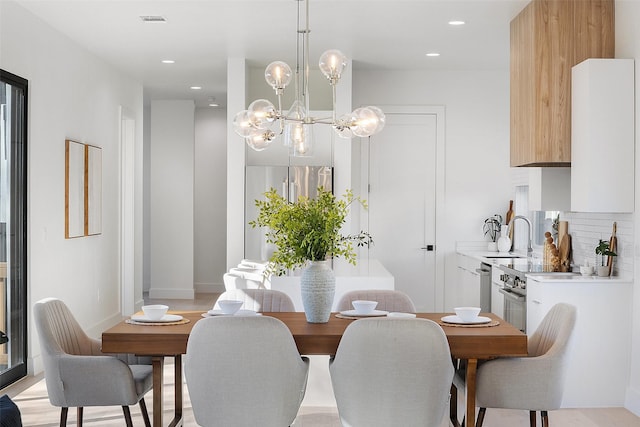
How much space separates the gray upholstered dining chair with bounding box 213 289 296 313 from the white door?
380 centimetres

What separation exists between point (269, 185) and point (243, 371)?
176 inches

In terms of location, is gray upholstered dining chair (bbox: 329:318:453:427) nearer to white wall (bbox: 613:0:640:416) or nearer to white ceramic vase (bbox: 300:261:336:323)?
white ceramic vase (bbox: 300:261:336:323)

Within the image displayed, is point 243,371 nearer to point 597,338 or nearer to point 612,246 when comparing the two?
point 597,338

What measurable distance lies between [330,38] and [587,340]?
3260 millimetres

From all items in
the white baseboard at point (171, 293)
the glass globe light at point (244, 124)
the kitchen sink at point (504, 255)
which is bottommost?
the white baseboard at point (171, 293)

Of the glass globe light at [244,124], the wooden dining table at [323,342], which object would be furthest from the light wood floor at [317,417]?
the glass globe light at [244,124]

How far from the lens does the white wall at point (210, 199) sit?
11.2m

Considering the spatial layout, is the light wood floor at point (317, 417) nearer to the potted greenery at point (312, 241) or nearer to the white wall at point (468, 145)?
the potted greenery at point (312, 241)

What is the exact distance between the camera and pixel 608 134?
4828 millimetres

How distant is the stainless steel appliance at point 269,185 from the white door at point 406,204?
2.52ft

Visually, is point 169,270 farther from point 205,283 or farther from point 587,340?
point 587,340

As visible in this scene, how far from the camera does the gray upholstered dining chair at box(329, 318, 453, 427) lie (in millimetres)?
3088

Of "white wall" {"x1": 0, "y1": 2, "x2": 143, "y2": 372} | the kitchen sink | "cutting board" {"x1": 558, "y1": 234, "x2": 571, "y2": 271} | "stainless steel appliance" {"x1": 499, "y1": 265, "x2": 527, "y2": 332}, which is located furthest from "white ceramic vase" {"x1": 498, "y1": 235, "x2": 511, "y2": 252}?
"white wall" {"x1": 0, "y1": 2, "x2": 143, "y2": 372}

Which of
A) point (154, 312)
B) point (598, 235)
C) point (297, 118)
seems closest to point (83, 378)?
point (154, 312)
